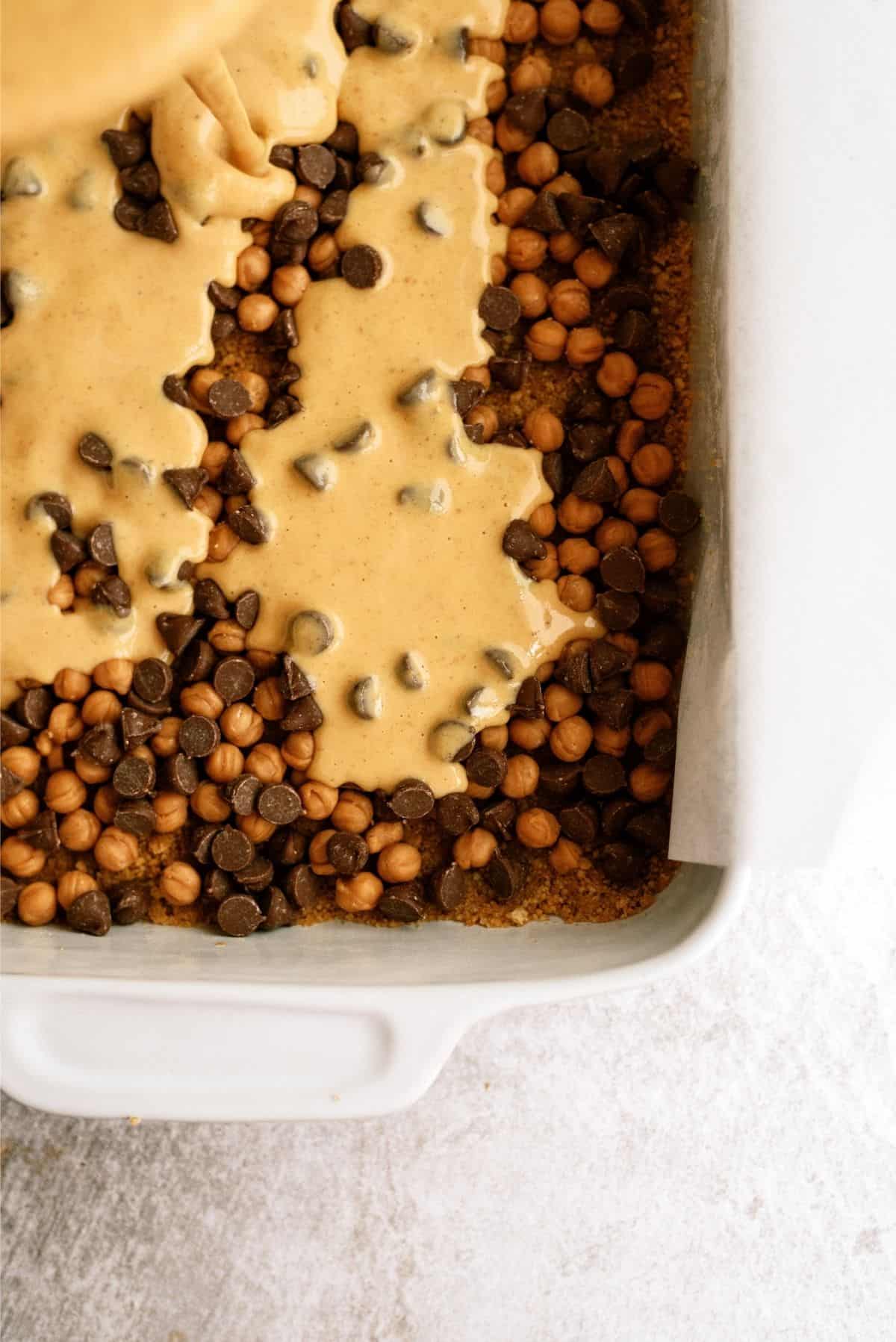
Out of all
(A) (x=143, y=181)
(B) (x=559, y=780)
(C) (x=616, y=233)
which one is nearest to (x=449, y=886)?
(B) (x=559, y=780)

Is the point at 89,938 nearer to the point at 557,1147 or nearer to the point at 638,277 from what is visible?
the point at 557,1147

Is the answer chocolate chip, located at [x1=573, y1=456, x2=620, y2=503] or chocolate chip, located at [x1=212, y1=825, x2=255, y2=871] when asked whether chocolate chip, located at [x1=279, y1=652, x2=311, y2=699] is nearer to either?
chocolate chip, located at [x1=212, y1=825, x2=255, y2=871]

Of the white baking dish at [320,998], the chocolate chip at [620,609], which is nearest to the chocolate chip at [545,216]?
the white baking dish at [320,998]

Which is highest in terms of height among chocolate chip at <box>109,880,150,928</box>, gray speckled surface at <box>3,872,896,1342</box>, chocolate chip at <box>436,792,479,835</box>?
chocolate chip at <box>436,792,479,835</box>

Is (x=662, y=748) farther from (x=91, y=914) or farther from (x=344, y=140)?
(x=344, y=140)

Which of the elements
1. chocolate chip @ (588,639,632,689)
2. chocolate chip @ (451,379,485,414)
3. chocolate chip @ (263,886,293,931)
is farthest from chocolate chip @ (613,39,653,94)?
chocolate chip @ (263,886,293,931)

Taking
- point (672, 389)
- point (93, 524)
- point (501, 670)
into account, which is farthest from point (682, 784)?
point (93, 524)

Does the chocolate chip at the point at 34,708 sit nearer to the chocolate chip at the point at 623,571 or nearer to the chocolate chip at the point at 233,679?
the chocolate chip at the point at 233,679
